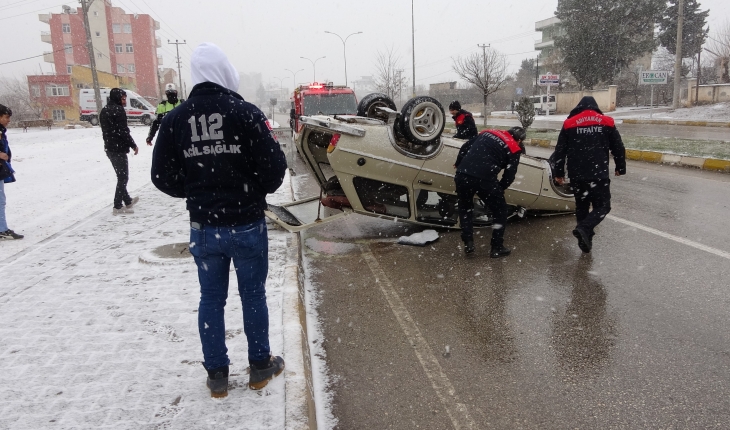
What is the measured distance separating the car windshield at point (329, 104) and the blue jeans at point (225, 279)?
46.5 feet

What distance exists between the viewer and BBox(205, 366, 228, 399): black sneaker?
2.76m

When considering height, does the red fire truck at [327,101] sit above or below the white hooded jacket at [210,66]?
above

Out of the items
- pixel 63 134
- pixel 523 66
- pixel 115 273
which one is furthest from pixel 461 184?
pixel 523 66

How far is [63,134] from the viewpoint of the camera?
922 inches

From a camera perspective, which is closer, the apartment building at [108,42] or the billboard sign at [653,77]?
the billboard sign at [653,77]

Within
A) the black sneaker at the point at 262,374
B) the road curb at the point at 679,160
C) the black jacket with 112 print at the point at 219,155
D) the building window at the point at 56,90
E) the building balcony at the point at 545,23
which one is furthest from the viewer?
the building balcony at the point at 545,23

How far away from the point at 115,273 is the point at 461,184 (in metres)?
3.66

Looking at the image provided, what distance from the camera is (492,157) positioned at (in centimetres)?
539

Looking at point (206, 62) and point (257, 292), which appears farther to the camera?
point (257, 292)

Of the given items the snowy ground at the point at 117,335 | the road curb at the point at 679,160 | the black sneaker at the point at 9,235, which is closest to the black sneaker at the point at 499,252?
the snowy ground at the point at 117,335

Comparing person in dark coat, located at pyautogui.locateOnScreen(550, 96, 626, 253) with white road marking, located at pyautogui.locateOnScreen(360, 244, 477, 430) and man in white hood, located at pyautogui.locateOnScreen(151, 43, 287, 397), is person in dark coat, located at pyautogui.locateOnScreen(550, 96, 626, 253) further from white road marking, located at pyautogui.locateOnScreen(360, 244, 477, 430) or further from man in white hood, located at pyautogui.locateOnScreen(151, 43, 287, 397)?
man in white hood, located at pyautogui.locateOnScreen(151, 43, 287, 397)

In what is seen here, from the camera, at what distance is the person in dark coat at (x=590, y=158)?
17.4 feet

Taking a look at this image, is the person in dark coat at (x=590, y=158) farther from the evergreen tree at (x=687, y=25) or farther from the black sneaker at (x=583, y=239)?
the evergreen tree at (x=687, y=25)

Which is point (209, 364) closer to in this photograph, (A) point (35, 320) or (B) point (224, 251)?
(B) point (224, 251)
